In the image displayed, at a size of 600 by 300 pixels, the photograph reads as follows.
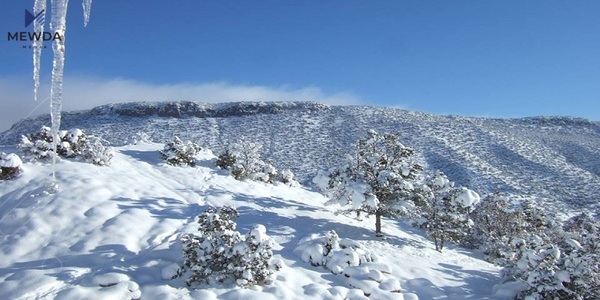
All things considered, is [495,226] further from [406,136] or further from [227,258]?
[406,136]

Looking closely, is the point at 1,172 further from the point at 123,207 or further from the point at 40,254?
the point at 40,254

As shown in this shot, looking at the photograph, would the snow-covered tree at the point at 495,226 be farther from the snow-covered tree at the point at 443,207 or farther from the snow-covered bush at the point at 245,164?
the snow-covered bush at the point at 245,164

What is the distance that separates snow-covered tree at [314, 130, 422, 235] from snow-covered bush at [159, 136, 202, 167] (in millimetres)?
7513

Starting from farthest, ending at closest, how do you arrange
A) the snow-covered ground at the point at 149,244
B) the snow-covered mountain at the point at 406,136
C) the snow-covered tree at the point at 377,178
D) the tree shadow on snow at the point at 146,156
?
1. the snow-covered mountain at the point at 406,136
2. the tree shadow on snow at the point at 146,156
3. the snow-covered tree at the point at 377,178
4. the snow-covered ground at the point at 149,244

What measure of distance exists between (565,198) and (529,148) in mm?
18182

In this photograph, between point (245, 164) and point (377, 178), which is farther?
point (245, 164)

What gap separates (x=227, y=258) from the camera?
1010cm

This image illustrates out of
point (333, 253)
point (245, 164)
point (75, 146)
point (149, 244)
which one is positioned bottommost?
point (333, 253)

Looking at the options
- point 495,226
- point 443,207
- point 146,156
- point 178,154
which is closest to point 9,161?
point 146,156

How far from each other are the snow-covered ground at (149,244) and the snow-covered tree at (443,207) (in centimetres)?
83

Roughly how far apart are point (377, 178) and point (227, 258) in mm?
8271

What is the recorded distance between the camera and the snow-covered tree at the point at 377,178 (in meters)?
16.2

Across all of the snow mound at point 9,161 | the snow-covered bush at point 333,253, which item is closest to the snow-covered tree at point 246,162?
the snow-covered bush at point 333,253

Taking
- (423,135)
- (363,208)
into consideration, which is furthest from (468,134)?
(363,208)
